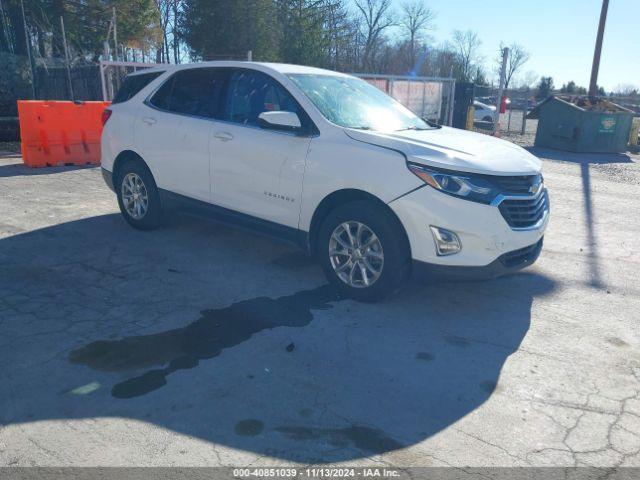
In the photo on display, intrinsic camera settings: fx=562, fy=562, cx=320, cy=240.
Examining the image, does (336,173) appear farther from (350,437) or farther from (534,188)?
(350,437)

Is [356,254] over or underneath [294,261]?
over

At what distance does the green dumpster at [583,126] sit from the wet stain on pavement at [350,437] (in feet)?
51.7

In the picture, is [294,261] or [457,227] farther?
[294,261]

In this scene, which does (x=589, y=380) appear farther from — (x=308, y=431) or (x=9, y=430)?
(x=9, y=430)

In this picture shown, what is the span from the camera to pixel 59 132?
34.7 ft

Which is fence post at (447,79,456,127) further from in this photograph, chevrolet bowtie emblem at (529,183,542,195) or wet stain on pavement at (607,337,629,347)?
wet stain on pavement at (607,337,629,347)

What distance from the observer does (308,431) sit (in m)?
2.99

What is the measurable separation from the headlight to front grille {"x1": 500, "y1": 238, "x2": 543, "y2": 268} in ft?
1.67

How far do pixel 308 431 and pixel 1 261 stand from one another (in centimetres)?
397

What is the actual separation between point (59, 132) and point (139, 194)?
5.20 metres

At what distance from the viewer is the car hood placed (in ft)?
14.0

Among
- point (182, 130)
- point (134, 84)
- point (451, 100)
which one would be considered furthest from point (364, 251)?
point (451, 100)

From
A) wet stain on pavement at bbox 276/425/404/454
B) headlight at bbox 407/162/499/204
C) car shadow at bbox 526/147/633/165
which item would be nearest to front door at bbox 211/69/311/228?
headlight at bbox 407/162/499/204

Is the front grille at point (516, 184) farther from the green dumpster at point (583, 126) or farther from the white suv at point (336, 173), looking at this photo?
the green dumpster at point (583, 126)
